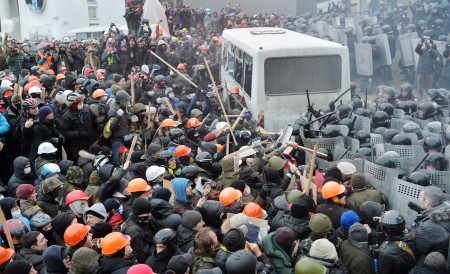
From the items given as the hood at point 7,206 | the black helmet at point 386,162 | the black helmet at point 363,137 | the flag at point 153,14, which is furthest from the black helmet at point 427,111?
the flag at point 153,14

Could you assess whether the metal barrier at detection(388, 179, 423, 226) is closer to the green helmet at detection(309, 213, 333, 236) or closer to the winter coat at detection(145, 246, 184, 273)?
the green helmet at detection(309, 213, 333, 236)

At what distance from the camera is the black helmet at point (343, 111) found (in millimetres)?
9727

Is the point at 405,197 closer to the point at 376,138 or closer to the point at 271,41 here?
the point at 376,138

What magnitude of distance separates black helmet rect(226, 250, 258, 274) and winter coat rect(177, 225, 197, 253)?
2.97 ft

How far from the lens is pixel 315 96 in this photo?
10.4m

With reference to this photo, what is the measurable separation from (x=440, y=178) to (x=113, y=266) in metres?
4.01

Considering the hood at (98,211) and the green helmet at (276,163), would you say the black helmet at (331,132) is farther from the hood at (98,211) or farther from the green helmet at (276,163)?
the hood at (98,211)

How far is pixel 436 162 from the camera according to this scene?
7059 millimetres

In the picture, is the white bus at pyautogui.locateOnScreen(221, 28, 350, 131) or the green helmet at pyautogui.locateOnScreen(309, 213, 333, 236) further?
the white bus at pyautogui.locateOnScreen(221, 28, 350, 131)

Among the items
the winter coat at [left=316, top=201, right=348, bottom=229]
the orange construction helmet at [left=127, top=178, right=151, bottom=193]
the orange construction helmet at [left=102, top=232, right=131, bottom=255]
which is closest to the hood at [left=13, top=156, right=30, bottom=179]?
the orange construction helmet at [left=127, top=178, right=151, bottom=193]

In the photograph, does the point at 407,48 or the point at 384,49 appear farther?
the point at 407,48

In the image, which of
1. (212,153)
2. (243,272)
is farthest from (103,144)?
(243,272)

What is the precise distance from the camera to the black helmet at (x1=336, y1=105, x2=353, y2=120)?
9.73 m

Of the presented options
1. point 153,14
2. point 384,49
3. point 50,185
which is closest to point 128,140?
point 50,185
